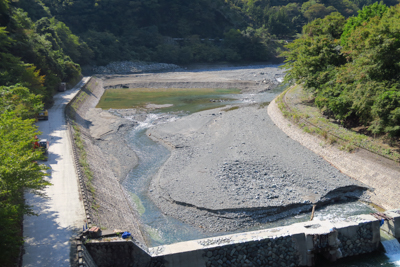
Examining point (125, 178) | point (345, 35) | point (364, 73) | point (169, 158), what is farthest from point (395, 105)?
point (125, 178)

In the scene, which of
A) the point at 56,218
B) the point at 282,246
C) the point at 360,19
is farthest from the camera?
the point at 360,19

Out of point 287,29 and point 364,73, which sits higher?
point 287,29

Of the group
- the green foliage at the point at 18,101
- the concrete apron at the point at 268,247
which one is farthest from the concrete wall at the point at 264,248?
the green foliage at the point at 18,101

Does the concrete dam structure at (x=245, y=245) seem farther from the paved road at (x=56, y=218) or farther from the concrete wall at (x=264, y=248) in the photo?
the paved road at (x=56, y=218)

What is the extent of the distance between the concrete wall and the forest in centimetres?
481

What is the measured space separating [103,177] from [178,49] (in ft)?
275

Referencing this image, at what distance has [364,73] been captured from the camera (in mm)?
27234

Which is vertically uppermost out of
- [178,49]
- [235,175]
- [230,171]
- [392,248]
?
[178,49]

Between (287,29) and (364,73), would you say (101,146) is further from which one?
(287,29)

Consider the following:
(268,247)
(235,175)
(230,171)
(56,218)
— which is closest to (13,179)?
(56,218)

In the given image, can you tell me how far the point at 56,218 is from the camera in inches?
688

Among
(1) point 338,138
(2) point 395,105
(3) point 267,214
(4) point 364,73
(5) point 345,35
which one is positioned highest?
(5) point 345,35

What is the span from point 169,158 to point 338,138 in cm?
1642

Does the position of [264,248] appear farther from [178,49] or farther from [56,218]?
[178,49]
